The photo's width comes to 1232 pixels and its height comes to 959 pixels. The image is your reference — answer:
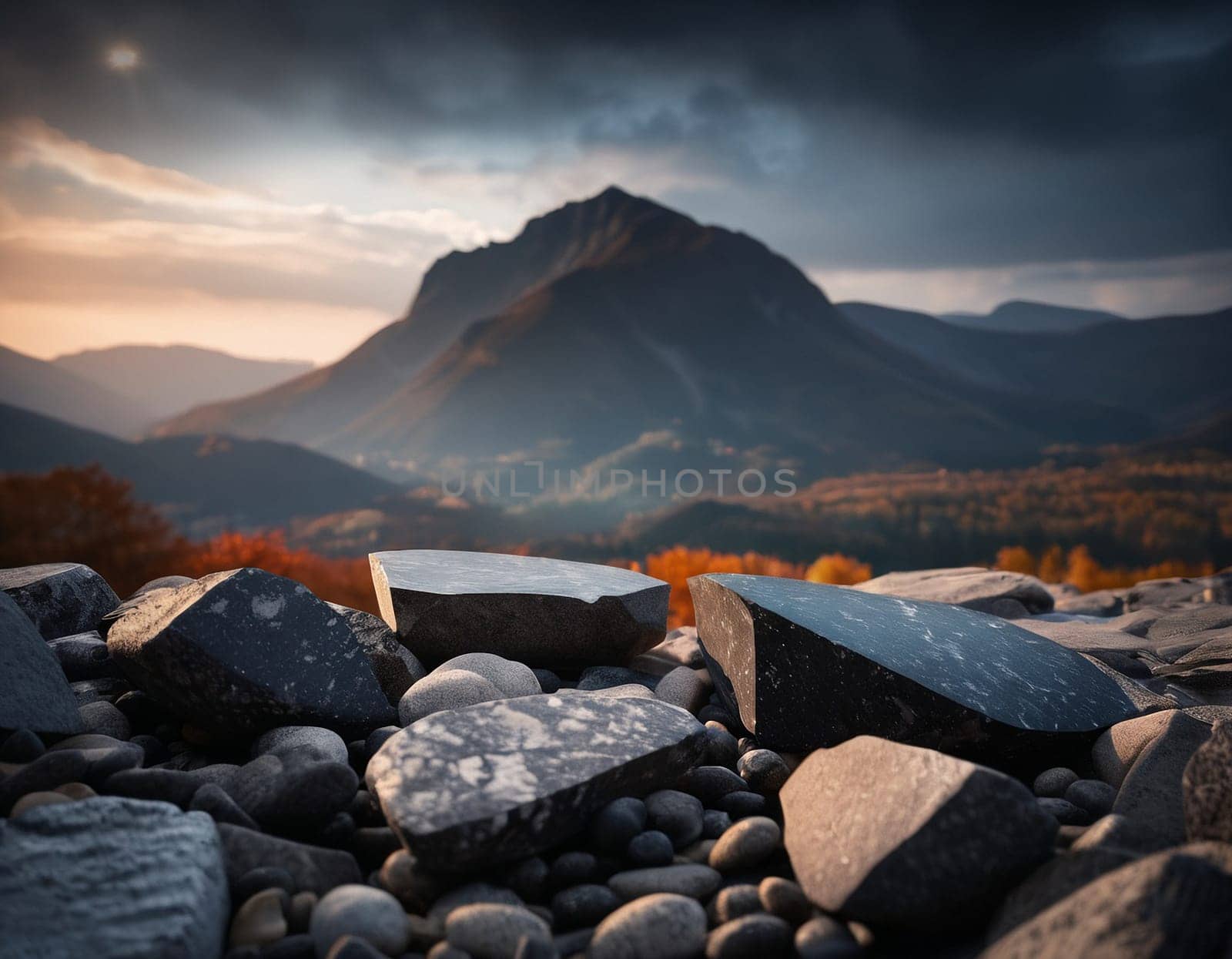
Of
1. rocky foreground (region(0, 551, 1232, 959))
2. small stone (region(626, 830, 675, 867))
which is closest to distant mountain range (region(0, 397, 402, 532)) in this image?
rocky foreground (region(0, 551, 1232, 959))

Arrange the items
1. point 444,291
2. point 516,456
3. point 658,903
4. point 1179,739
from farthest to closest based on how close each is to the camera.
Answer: point 444,291, point 516,456, point 1179,739, point 658,903

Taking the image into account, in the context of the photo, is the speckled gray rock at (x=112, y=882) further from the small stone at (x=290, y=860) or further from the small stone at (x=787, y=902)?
the small stone at (x=787, y=902)

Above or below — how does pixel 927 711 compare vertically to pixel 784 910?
above

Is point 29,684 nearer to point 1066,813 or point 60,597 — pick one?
point 60,597

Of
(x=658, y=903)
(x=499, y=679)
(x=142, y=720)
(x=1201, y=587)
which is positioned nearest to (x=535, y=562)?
(x=499, y=679)

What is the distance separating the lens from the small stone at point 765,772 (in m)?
3.03

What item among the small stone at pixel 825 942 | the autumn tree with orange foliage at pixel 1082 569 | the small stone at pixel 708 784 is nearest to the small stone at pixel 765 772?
the small stone at pixel 708 784

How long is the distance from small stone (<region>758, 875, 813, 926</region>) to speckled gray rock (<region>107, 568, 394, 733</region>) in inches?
74.0

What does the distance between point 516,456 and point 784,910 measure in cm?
8138

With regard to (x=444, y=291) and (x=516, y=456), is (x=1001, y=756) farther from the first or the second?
(x=444, y=291)

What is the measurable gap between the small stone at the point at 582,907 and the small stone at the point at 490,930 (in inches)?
5.6

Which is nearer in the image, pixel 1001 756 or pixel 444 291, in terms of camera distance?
pixel 1001 756

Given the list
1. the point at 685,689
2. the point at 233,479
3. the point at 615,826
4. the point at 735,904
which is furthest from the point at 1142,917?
the point at 233,479

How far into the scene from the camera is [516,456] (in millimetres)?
82625
